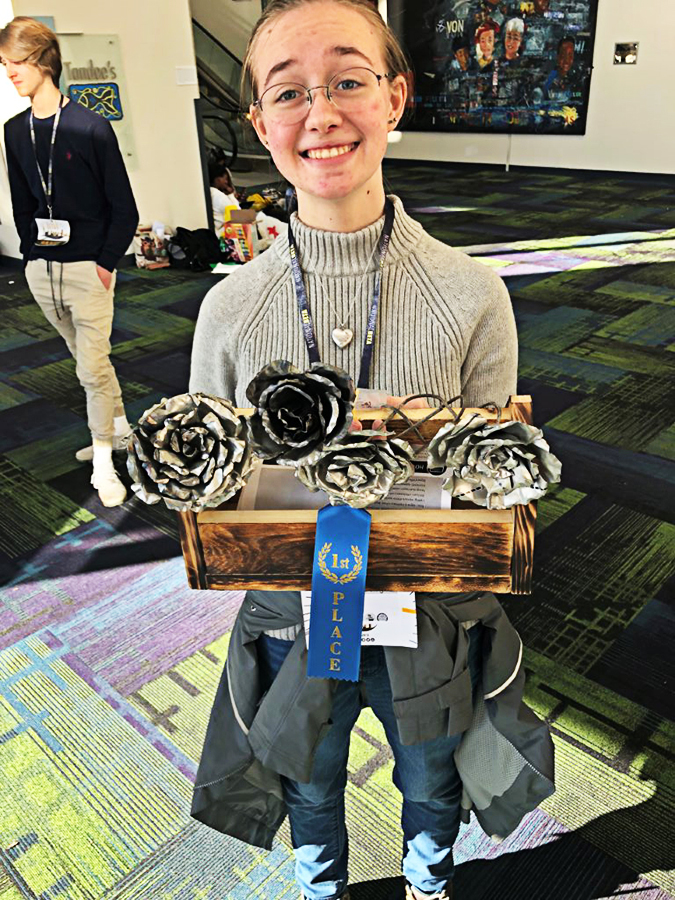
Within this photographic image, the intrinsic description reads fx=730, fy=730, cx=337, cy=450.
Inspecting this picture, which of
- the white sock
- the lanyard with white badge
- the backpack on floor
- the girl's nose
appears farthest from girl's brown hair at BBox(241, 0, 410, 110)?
the backpack on floor

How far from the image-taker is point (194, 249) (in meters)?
6.84


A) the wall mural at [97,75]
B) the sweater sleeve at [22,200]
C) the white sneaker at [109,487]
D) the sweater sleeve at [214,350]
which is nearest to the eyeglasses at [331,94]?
the sweater sleeve at [214,350]

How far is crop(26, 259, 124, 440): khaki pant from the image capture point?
3049 mm

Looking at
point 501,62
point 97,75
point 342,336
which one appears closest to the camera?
point 342,336

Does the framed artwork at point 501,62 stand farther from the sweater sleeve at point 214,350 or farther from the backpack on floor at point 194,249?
the sweater sleeve at point 214,350

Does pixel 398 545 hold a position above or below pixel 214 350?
below

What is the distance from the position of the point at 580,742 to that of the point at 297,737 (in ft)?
3.71

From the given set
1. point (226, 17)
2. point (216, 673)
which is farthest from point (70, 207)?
point (226, 17)

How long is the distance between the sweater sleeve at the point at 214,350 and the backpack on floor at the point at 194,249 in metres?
5.84

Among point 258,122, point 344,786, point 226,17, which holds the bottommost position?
point 344,786

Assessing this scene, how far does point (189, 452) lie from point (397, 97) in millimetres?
696

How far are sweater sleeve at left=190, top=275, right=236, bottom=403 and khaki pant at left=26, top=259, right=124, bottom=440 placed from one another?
2047 millimetres

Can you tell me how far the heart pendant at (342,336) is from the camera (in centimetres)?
114

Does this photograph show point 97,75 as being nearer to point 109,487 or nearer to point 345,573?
point 109,487
